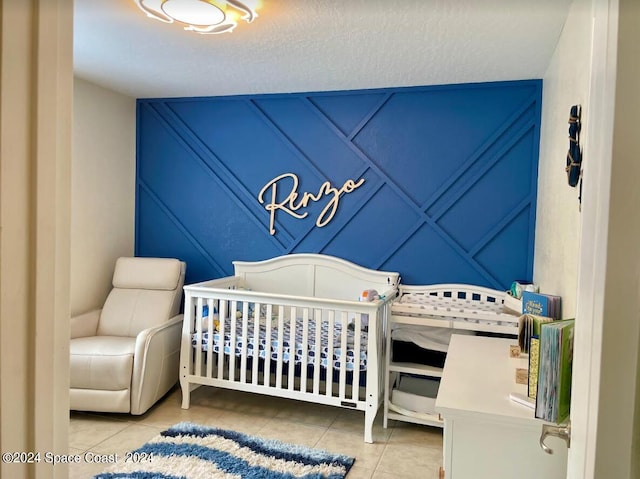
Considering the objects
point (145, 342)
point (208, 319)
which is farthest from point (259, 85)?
point (145, 342)

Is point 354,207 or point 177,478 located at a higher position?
point 354,207

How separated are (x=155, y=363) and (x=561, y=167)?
262 centimetres

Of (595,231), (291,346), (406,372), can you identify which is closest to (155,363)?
(291,346)

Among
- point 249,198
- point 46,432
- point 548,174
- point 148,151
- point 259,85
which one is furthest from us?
point 148,151

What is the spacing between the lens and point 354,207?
136 inches

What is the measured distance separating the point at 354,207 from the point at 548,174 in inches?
54.3

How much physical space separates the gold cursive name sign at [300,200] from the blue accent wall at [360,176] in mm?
36

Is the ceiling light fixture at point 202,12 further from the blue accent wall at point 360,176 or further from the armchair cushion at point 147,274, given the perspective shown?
the armchair cushion at point 147,274

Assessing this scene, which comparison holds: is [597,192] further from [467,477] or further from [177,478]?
[177,478]

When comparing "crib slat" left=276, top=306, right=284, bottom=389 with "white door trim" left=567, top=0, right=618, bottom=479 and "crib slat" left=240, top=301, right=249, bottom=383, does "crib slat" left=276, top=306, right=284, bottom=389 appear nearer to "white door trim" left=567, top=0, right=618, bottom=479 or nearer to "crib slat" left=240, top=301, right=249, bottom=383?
"crib slat" left=240, top=301, right=249, bottom=383

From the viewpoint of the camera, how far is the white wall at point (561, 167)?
5.52 ft

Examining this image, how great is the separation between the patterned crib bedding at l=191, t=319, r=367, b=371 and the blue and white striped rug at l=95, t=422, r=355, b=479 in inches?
19.7

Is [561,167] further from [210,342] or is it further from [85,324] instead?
[85,324]

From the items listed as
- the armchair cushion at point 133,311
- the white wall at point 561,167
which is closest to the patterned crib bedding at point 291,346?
the armchair cushion at point 133,311
